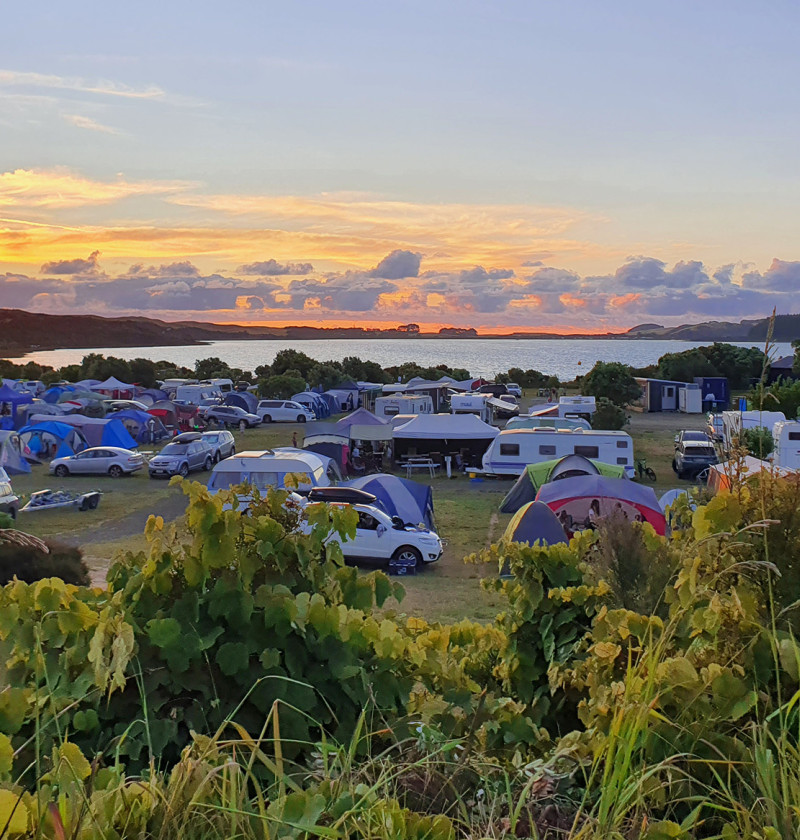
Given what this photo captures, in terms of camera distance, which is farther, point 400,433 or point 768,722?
point 400,433

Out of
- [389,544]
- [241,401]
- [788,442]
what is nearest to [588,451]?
[788,442]

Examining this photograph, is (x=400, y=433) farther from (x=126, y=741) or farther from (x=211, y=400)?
(x=126, y=741)

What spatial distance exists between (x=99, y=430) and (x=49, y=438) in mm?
1863

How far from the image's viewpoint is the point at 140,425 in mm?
36938

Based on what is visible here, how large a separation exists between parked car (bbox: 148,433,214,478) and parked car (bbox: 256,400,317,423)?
14993 mm

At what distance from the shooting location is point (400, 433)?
28.3m

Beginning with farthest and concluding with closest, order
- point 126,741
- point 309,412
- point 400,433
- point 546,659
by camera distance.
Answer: point 309,412 → point 400,433 → point 546,659 → point 126,741

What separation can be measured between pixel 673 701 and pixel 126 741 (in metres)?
1.78

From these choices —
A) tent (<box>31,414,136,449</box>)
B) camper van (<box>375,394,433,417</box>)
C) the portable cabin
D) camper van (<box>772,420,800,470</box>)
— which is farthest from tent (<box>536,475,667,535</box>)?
the portable cabin

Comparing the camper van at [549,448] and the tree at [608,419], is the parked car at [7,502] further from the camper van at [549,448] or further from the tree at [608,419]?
the tree at [608,419]

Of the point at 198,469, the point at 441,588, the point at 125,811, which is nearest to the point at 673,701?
the point at 125,811

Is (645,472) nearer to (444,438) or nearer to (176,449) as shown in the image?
(444,438)

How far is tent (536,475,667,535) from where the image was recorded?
16484mm

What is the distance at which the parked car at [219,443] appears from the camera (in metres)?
29.7
